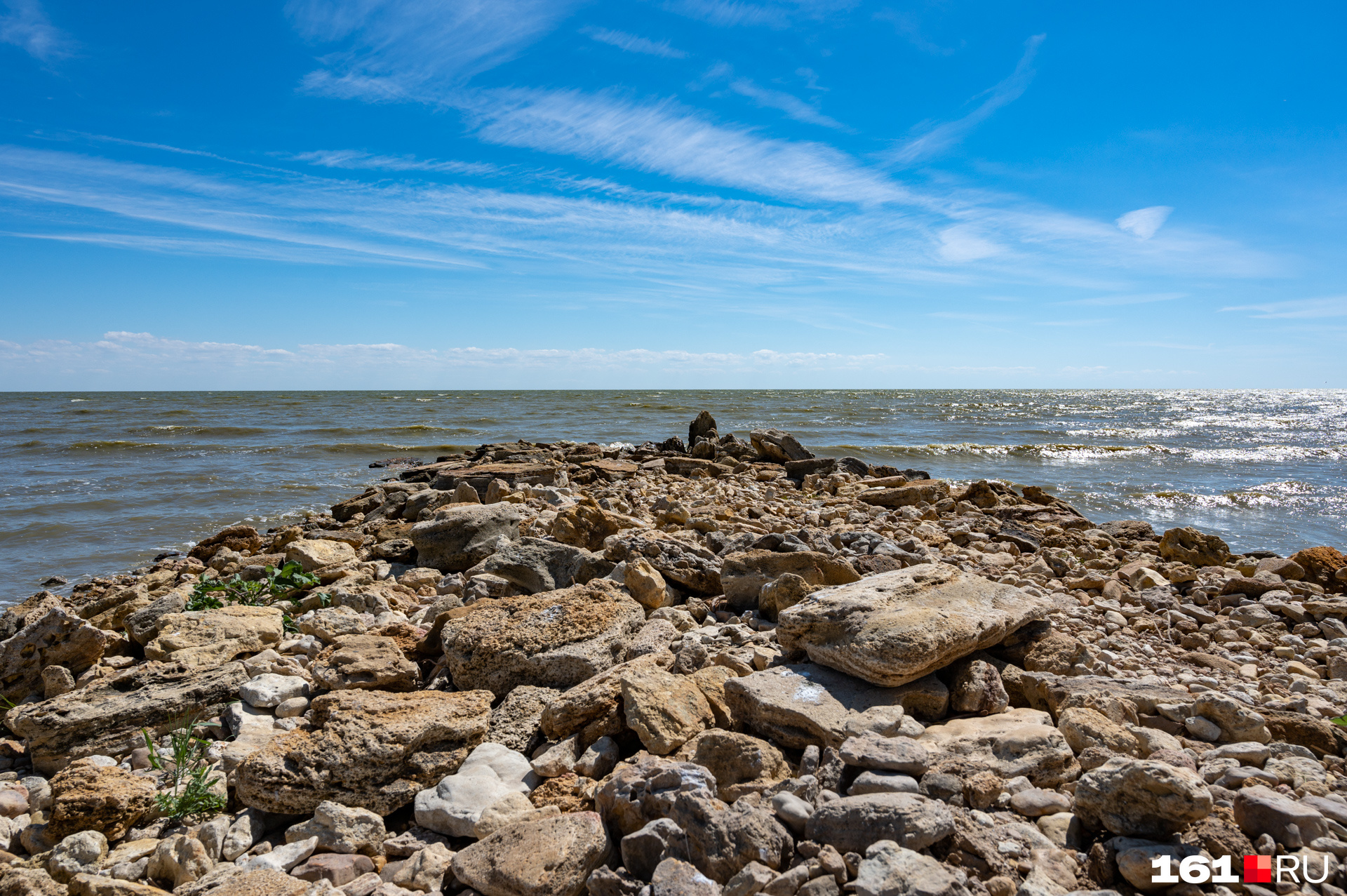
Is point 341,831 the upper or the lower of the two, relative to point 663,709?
lower

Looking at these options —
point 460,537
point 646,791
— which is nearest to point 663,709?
point 646,791

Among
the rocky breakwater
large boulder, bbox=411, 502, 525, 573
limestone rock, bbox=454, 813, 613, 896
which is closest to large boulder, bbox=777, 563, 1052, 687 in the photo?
the rocky breakwater

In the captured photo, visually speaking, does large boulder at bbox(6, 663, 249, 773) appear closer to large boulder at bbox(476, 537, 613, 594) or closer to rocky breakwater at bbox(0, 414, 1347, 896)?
rocky breakwater at bbox(0, 414, 1347, 896)

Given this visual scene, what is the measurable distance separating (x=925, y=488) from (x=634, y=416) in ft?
78.8

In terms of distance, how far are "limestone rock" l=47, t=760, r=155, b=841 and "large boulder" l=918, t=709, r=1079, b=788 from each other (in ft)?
9.37

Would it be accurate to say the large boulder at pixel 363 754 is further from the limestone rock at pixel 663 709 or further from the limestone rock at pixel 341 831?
the limestone rock at pixel 663 709

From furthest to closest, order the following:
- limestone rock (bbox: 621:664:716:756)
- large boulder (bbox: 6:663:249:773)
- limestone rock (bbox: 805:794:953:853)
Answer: large boulder (bbox: 6:663:249:773)
limestone rock (bbox: 621:664:716:756)
limestone rock (bbox: 805:794:953:853)

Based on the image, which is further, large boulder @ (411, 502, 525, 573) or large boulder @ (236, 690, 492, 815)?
large boulder @ (411, 502, 525, 573)

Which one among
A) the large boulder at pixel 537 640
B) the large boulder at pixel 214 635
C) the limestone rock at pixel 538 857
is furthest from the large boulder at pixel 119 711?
the limestone rock at pixel 538 857

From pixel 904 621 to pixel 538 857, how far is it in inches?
68.4

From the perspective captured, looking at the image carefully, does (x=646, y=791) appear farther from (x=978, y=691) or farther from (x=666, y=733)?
(x=978, y=691)

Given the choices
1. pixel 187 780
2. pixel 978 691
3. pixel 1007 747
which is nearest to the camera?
pixel 1007 747

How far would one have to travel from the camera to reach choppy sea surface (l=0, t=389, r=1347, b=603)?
32.4 feet

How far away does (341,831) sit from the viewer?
2434 millimetres
